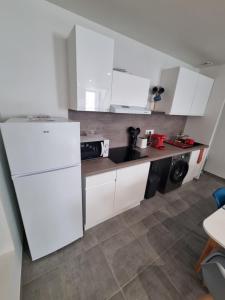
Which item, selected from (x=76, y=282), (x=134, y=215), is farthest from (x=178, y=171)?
(x=76, y=282)

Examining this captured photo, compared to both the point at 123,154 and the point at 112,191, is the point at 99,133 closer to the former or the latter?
the point at 123,154

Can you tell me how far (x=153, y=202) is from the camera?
2338 mm

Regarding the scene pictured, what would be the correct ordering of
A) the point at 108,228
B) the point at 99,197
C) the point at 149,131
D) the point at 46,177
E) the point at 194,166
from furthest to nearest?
the point at 194,166
the point at 149,131
the point at 108,228
the point at 99,197
the point at 46,177

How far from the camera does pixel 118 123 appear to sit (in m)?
2.18

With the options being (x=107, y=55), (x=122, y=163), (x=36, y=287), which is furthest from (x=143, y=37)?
(x=36, y=287)

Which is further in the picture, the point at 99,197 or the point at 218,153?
the point at 218,153

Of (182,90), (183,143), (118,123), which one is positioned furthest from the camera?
(183,143)

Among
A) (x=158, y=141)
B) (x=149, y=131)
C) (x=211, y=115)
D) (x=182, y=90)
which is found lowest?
(x=158, y=141)

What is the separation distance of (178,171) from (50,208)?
2.27 meters

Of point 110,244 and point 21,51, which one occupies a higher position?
point 21,51

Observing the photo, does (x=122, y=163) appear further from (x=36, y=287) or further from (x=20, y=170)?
(x=36, y=287)

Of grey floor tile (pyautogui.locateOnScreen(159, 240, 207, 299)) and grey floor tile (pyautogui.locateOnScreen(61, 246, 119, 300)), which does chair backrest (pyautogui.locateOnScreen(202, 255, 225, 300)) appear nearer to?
grey floor tile (pyautogui.locateOnScreen(159, 240, 207, 299))

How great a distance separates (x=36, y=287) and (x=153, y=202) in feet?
6.08

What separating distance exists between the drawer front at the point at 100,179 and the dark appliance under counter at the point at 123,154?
0.19m
